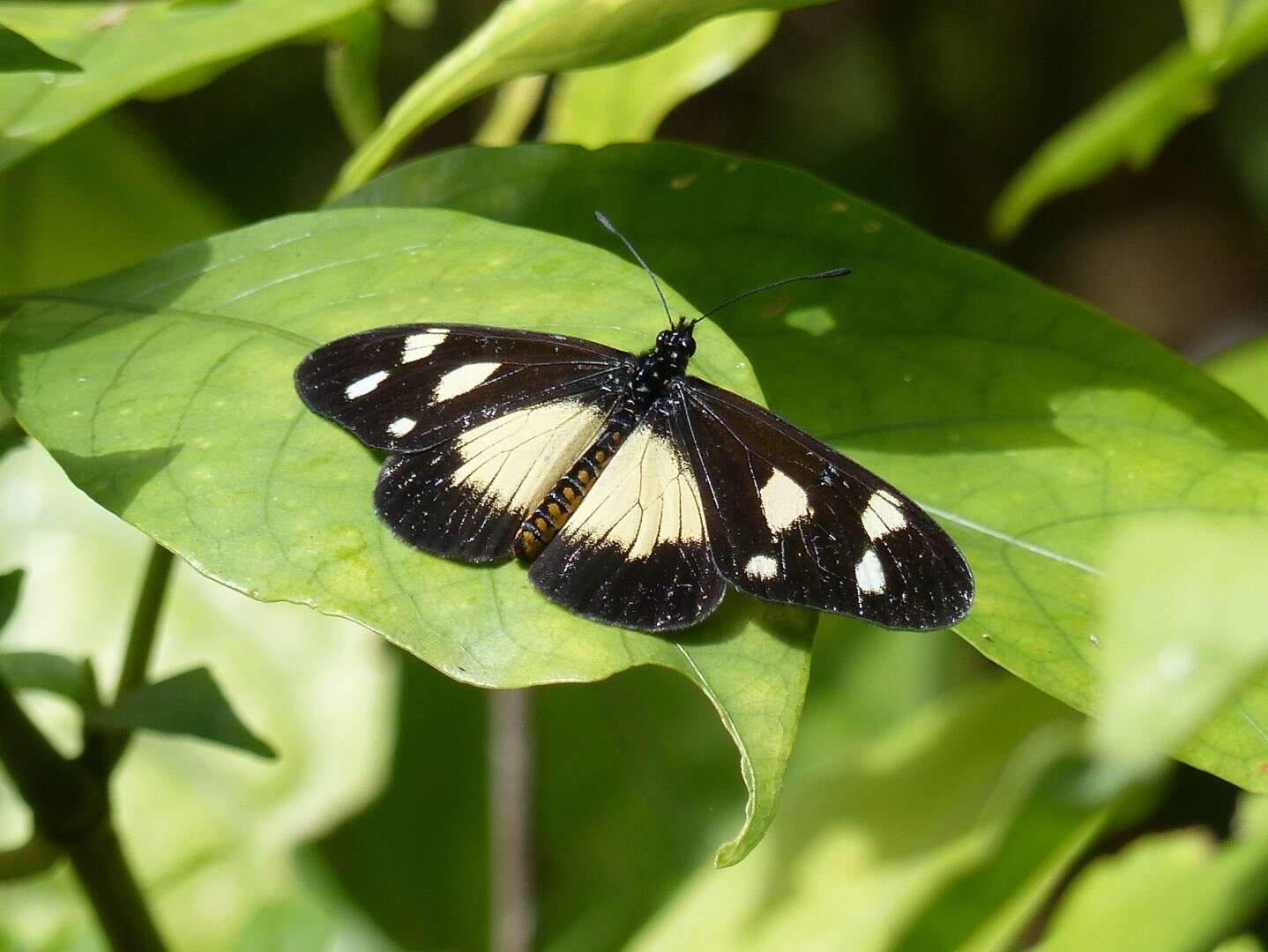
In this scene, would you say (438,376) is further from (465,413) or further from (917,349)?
(917,349)

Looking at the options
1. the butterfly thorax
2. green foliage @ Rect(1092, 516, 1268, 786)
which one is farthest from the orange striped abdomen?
green foliage @ Rect(1092, 516, 1268, 786)

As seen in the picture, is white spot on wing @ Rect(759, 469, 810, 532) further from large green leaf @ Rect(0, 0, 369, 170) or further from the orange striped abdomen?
large green leaf @ Rect(0, 0, 369, 170)

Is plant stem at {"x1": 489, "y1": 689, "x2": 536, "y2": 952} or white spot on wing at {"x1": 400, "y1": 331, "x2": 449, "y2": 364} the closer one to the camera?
white spot on wing at {"x1": 400, "y1": 331, "x2": 449, "y2": 364}

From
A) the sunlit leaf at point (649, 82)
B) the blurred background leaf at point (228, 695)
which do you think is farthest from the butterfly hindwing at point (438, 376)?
the blurred background leaf at point (228, 695)

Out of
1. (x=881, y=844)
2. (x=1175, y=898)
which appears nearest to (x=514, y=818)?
(x=881, y=844)

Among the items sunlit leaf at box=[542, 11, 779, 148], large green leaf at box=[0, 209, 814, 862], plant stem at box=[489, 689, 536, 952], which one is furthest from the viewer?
plant stem at box=[489, 689, 536, 952]

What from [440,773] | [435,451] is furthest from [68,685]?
[440,773]
